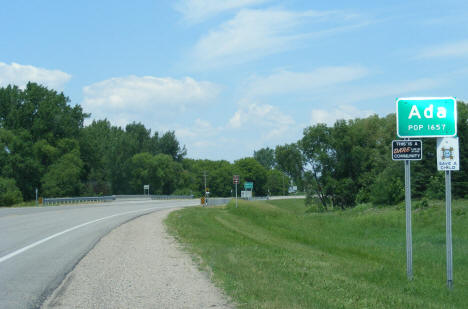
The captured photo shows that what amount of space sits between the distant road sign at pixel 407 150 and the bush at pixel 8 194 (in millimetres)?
54167

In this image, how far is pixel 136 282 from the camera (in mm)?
9695

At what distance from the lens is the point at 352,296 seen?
8859mm

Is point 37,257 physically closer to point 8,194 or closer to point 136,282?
point 136,282

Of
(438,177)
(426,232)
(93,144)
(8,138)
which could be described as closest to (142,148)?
(93,144)

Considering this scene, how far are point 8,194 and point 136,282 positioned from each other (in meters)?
52.9

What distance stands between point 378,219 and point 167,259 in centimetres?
2236

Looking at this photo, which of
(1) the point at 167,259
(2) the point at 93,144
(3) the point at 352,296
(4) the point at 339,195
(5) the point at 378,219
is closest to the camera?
(3) the point at 352,296

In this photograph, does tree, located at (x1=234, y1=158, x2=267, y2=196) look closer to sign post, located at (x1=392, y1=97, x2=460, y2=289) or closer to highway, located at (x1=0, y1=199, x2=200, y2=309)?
highway, located at (x1=0, y1=199, x2=200, y2=309)

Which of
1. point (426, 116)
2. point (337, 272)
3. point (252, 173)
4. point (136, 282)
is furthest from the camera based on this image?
point (252, 173)

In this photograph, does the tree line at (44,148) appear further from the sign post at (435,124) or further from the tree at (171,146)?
the sign post at (435,124)

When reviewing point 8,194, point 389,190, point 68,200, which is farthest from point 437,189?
point 8,194

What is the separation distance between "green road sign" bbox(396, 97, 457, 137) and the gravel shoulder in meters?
5.36

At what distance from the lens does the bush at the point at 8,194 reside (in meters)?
57.2

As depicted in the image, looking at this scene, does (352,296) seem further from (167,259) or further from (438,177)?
(438,177)
